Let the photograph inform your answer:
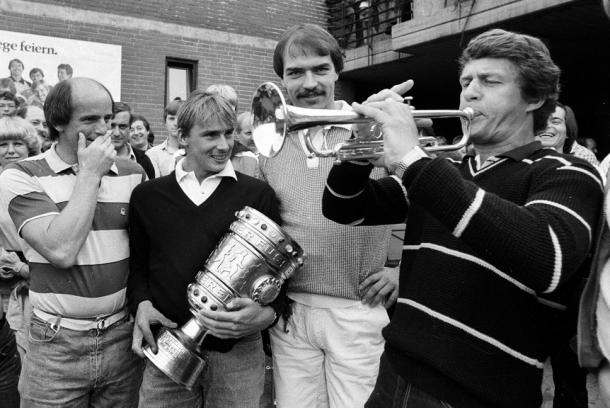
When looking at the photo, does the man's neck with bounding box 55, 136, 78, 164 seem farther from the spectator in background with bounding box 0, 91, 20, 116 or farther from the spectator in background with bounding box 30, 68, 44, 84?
the spectator in background with bounding box 30, 68, 44, 84

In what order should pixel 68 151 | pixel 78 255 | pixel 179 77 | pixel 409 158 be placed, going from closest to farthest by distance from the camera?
1. pixel 409 158
2. pixel 78 255
3. pixel 68 151
4. pixel 179 77

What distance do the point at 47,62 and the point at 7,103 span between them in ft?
10.3

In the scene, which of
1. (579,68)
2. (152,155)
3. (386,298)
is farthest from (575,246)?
(579,68)

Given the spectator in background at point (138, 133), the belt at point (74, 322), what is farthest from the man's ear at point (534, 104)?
the spectator in background at point (138, 133)

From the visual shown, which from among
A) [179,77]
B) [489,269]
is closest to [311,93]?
[489,269]

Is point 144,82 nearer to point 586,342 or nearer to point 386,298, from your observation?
point 386,298

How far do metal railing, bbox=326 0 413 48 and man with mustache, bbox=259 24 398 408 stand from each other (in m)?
7.64

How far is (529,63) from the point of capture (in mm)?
1934

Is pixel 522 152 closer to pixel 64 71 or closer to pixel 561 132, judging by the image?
pixel 561 132

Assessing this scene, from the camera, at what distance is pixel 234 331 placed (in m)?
2.43

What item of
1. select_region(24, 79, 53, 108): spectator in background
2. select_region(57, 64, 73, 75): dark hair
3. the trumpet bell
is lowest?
the trumpet bell

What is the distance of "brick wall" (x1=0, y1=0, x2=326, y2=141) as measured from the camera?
842 centimetres

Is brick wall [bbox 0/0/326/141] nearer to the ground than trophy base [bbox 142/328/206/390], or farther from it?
farther from it

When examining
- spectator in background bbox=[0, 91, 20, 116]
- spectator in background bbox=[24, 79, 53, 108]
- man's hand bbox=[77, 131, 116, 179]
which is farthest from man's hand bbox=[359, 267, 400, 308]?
spectator in background bbox=[24, 79, 53, 108]
